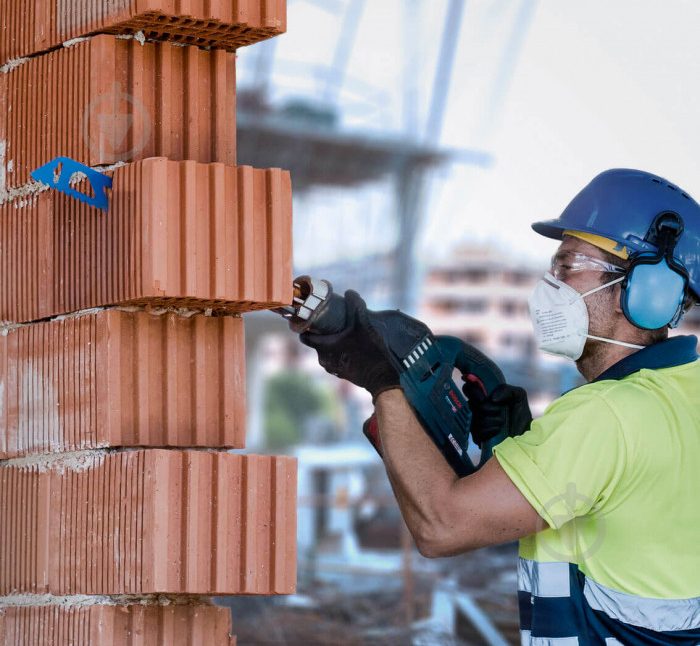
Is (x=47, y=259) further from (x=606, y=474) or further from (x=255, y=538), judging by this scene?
(x=606, y=474)

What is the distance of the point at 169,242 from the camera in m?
2.00

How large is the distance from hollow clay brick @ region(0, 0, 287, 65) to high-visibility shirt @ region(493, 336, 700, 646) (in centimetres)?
104

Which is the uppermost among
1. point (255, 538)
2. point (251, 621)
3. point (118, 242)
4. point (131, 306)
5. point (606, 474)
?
point (118, 242)

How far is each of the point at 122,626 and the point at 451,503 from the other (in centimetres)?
71

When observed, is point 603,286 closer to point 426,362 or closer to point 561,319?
point 561,319

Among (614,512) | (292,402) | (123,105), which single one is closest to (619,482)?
(614,512)

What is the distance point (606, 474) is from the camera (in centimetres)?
209

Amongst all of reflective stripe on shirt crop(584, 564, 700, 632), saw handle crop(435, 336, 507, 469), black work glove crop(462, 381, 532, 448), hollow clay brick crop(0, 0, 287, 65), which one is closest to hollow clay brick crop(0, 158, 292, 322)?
hollow clay brick crop(0, 0, 287, 65)

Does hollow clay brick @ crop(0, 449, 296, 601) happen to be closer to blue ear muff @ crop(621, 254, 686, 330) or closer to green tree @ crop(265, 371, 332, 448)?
blue ear muff @ crop(621, 254, 686, 330)

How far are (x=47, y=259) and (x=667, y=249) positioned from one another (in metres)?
1.41

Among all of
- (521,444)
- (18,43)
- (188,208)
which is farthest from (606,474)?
(18,43)

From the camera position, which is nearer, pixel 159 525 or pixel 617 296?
pixel 159 525

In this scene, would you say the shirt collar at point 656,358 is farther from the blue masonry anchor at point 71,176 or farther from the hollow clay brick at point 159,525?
the blue masonry anchor at point 71,176

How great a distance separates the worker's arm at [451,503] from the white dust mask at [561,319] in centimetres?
44
